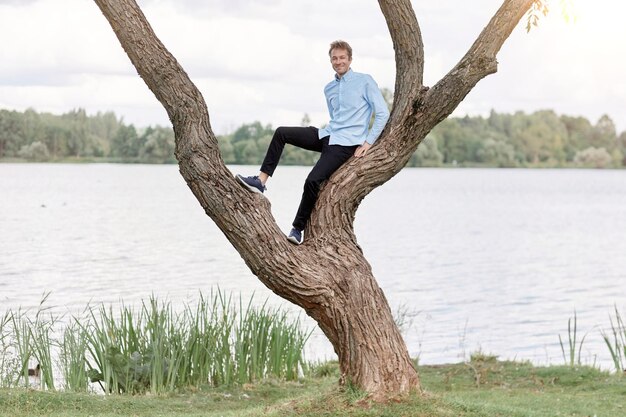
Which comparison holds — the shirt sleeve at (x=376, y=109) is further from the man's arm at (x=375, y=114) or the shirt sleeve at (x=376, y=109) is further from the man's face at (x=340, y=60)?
the man's face at (x=340, y=60)

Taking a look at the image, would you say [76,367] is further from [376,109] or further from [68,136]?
[68,136]

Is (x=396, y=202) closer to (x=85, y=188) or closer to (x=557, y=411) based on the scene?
(x=85, y=188)

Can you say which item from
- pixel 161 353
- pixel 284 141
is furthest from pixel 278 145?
pixel 161 353

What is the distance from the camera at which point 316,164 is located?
22.3 feet

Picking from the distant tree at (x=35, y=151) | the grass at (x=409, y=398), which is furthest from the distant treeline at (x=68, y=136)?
the grass at (x=409, y=398)

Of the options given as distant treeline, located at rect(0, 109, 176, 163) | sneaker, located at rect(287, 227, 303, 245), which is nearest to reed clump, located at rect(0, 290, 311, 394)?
sneaker, located at rect(287, 227, 303, 245)

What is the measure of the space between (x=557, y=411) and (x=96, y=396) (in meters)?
3.68

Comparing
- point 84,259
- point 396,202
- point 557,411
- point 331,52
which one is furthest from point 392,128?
point 396,202

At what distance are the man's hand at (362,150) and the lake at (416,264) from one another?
322cm

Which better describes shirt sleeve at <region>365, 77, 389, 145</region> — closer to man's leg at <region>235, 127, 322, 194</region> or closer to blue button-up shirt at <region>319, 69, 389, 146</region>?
blue button-up shirt at <region>319, 69, 389, 146</region>

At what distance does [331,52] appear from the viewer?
6.88m

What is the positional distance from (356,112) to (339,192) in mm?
572

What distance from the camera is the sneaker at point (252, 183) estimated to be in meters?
6.52

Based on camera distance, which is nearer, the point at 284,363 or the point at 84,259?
the point at 284,363
